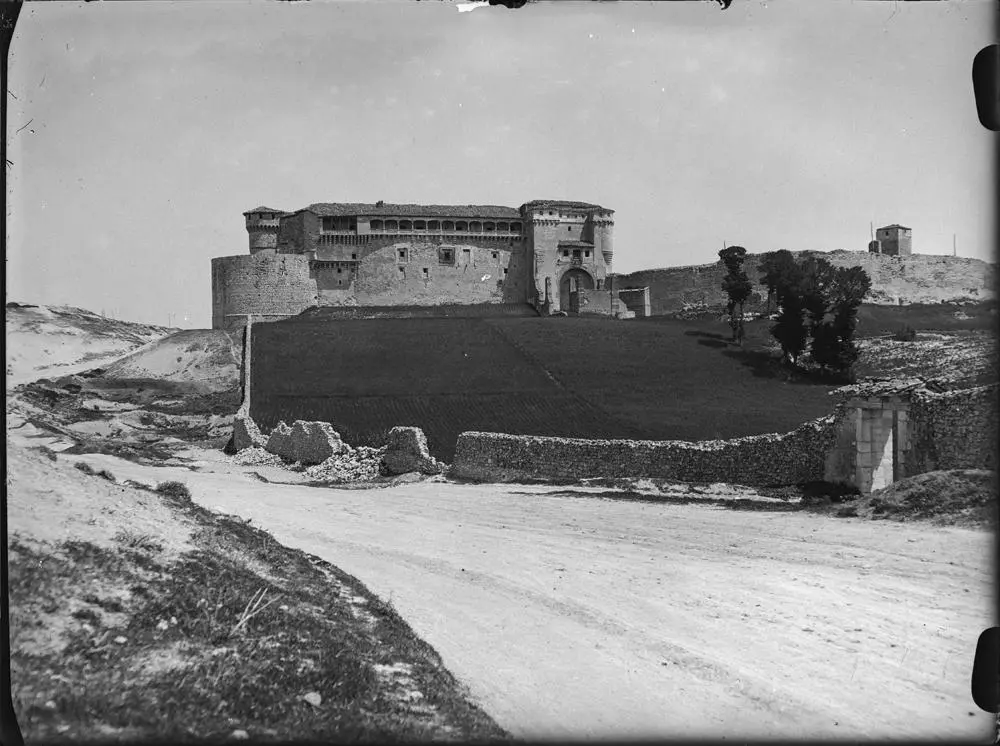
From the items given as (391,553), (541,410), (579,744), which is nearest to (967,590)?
(579,744)

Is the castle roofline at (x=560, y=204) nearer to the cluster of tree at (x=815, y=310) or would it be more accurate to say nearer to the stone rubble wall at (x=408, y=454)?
the cluster of tree at (x=815, y=310)

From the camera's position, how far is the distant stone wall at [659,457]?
1513 cm

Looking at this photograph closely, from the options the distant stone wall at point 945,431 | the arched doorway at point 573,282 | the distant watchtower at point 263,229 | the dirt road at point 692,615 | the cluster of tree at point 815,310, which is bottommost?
the dirt road at point 692,615

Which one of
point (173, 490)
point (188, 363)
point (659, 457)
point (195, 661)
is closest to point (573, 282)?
point (188, 363)

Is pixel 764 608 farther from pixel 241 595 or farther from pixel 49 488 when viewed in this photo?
pixel 49 488

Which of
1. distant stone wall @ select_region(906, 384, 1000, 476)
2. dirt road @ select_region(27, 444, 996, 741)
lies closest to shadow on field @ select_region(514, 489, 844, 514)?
dirt road @ select_region(27, 444, 996, 741)

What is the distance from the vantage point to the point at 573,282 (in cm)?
6347

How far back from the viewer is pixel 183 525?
794cm

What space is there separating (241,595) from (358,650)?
0.99 m

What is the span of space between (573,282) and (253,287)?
22.9 m

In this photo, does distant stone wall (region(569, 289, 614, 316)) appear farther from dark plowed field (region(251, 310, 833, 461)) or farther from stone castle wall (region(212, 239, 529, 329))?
dark plowed field (region(251, 310, 833, 461))

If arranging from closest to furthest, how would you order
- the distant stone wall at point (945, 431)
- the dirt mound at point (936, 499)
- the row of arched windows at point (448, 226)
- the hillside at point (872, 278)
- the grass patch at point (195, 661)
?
the grass patch at point (195, 661), the dirt mound at point (936, 499), the distant stone wall at point (945, 431), the hillside at point (872, 278), the row of arched windows at point (448, 226)

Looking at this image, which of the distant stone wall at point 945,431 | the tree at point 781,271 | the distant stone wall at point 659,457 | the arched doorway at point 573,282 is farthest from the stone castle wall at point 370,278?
the distant stone wall at point 945,431

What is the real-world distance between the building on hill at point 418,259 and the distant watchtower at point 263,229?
0.07 meters
